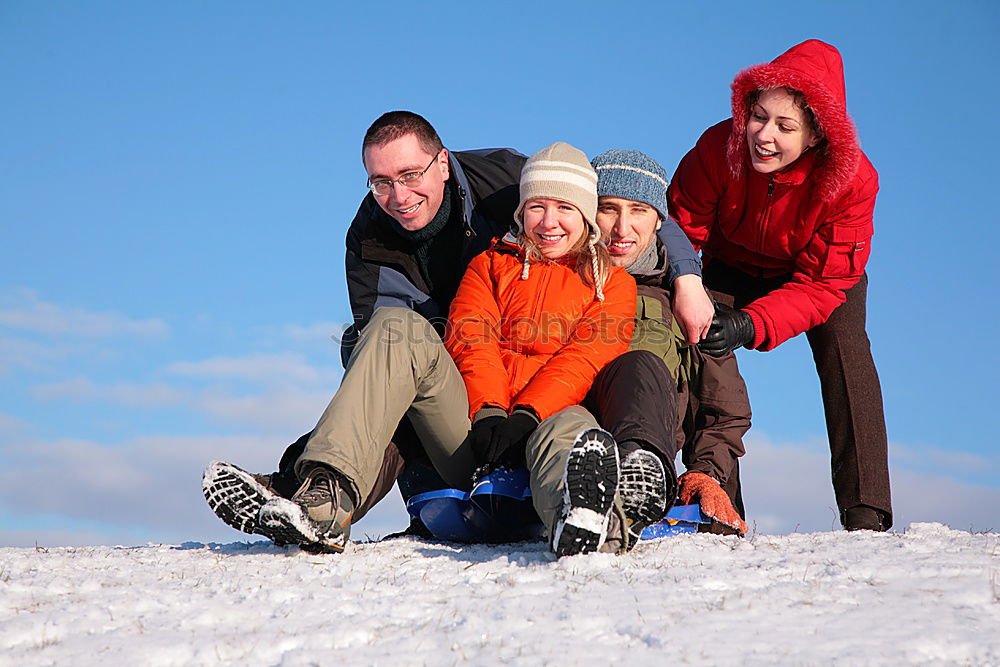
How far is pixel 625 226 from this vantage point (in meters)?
4.66

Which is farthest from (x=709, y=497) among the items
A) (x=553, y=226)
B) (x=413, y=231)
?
(x=413, y=231)

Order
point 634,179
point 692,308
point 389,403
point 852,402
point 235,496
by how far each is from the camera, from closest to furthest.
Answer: point 235,496 < point 389,403 < point 692,308 < point 634,179 < point 852,402

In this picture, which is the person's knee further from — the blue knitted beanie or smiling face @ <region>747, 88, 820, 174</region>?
smiling face @ <region>747, 88, 820, 174</region>

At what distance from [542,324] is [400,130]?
1.34m

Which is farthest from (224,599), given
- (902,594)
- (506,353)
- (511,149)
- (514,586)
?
(511,149)

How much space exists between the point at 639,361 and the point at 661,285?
95 centimetres

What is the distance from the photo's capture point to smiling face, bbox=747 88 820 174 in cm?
479

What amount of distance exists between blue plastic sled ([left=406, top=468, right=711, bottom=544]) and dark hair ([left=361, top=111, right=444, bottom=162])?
1.78 meters

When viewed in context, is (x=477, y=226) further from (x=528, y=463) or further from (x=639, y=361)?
(x=528, y=463)

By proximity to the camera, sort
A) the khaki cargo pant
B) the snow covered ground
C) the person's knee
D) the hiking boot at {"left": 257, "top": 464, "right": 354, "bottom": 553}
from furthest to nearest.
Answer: the person's knee < the khaki cargo pant < the hiking boot at {"left": 257, "top": 464, "right": 354, "bottom": 553} < the snow covered ground

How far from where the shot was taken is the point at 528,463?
356 centimetres

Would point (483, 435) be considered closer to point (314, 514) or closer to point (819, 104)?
point (314, 514)

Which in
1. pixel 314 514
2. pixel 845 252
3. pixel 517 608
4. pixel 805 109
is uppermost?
pixel 805 109

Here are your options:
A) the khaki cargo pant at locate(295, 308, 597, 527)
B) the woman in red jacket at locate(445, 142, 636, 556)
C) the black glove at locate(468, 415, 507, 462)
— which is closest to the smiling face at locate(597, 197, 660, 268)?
the woman in red jacket at locate(445, 142, 636, 556)
